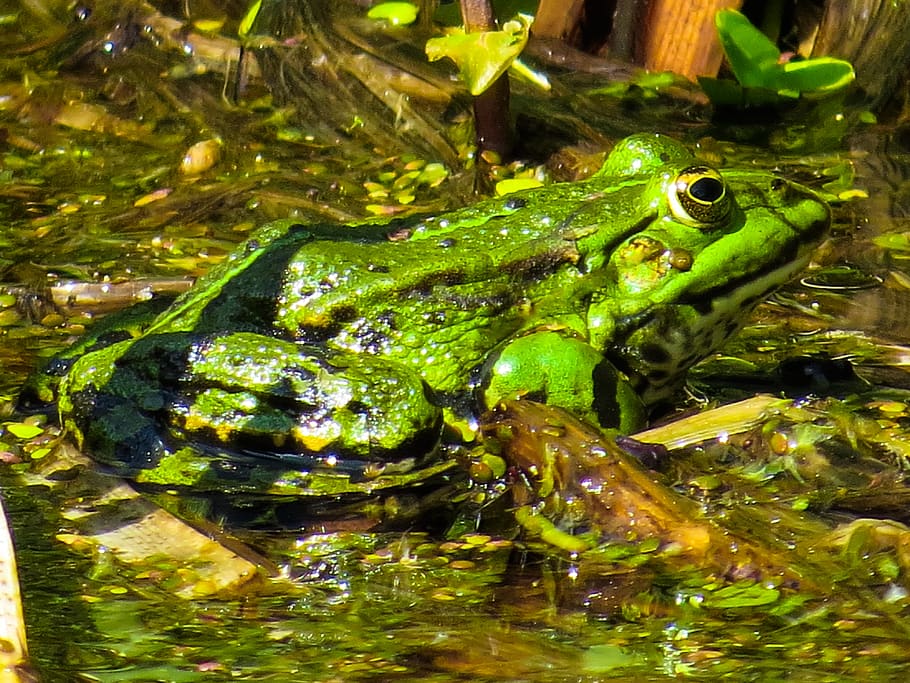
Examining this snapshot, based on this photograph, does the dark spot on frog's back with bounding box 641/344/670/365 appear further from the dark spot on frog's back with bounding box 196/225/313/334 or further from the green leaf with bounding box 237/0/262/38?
the green leaf with bounding box 237/0/262/38

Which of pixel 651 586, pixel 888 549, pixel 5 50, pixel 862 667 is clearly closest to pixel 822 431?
pixel 888 549

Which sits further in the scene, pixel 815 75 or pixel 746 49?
pixel 815 75

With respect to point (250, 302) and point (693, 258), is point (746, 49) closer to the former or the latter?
point (693, 258)

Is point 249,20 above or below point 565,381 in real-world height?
above

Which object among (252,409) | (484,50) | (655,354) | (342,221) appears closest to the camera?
(252,409)

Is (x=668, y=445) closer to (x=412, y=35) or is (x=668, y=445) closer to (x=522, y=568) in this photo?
(x=522, y=568)

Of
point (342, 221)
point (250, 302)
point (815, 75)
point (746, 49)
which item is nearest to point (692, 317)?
point (250, 302)

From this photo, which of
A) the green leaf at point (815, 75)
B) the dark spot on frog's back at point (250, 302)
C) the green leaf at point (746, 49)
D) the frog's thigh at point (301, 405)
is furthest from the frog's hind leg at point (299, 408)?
the green leaf at point (815, 75)
